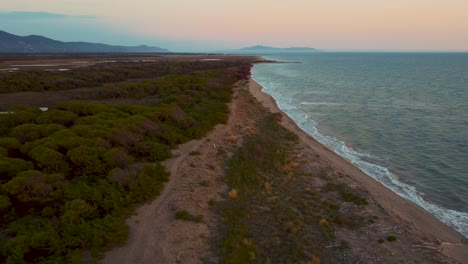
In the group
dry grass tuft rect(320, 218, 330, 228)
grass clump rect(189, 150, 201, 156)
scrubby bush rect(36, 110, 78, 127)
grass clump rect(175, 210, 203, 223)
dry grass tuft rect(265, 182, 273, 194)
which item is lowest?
dry grass tuft rect(320, 218, 330, 228)

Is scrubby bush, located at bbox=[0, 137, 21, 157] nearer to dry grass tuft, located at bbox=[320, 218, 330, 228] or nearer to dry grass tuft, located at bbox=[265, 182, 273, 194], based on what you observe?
dry grass tuft, located at bbox=[265, 182, 273, 194]

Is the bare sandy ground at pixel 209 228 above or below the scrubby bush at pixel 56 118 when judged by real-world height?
below

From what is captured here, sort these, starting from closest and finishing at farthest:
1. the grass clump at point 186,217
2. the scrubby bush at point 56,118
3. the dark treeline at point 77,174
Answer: the dark treeline at point 77,174, the grass clump at point 186,217, the scrubby bush at point 56,118

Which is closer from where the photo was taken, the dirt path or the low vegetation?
the dirt path

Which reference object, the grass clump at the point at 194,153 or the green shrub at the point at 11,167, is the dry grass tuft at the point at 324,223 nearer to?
the grass clump at the point at 194,153

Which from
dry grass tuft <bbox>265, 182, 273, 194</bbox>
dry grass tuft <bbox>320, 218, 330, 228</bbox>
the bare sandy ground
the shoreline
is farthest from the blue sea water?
dry grass tuft <bbox>265, 182, 273, 194</bbox>

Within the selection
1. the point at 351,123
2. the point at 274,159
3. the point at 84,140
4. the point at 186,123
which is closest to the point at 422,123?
the point at 351,123

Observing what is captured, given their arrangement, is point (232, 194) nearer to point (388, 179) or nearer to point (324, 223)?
point (324, 223)

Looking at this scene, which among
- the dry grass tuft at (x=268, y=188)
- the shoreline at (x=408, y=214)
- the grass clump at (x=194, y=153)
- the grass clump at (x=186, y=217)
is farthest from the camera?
the grass clump at (x=194, y=153)

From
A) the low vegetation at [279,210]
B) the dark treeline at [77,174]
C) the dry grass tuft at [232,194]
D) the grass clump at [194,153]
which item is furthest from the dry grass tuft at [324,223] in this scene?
the grass clump at [194,153]
